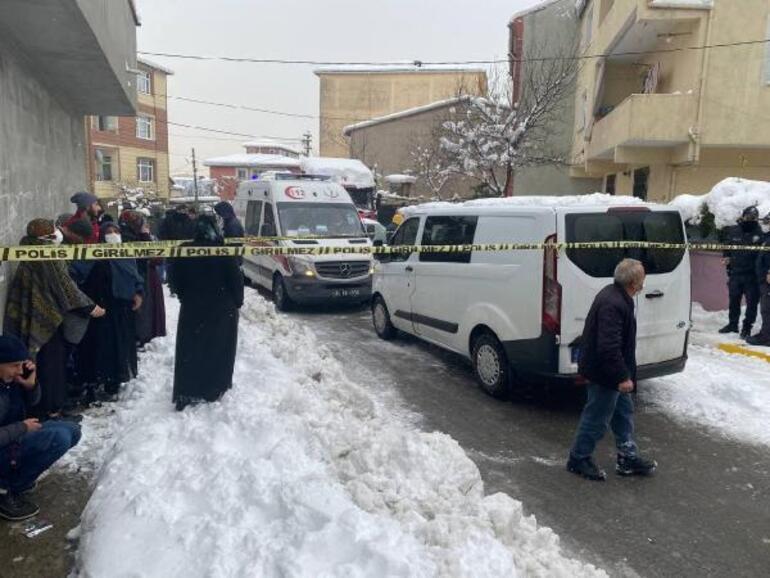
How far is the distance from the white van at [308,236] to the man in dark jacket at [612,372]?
22.4ft

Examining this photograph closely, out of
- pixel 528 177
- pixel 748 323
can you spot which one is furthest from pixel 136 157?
pixel 748 323

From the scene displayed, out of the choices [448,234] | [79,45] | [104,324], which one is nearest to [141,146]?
[79,45]

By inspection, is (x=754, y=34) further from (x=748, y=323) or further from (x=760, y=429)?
(x=760, y=429)

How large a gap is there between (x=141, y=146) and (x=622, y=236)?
41544 millimetres

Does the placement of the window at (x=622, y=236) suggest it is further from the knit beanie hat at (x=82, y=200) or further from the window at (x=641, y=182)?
the window at (x=641, y=182)

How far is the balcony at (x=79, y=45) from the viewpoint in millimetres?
5078

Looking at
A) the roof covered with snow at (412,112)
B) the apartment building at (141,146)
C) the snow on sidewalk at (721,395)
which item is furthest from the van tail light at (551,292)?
the apartment building at (141,146)

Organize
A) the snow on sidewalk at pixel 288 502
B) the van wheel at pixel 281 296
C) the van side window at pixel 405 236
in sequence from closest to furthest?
the snow on sidewalk at pixel 288 502, the van side window at pixel 405 236, the van wheel at pixel 281 296

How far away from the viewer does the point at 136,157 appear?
136 ft

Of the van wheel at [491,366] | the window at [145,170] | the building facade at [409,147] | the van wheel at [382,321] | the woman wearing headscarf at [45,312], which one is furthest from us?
the window at [145,170]

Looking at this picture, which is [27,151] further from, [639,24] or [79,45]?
[639,24]

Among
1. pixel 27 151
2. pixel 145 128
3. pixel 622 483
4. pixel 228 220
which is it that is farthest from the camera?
pixel 145 128

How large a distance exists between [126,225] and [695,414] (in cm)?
634

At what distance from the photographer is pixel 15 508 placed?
3.50 metres
